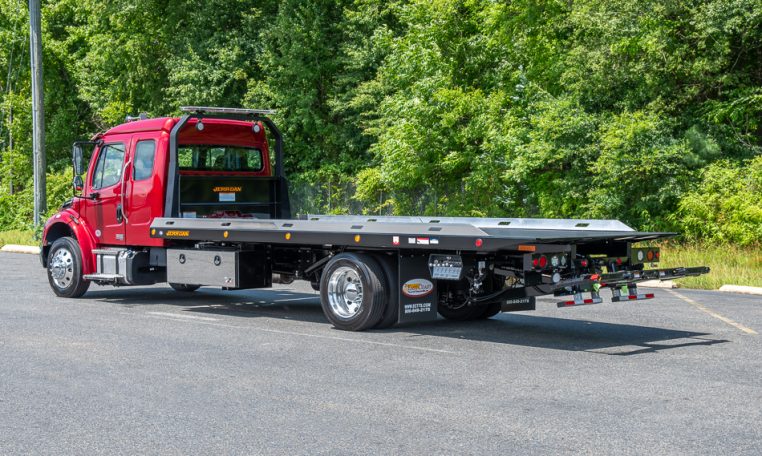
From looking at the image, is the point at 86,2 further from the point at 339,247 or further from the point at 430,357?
the point at 430,357

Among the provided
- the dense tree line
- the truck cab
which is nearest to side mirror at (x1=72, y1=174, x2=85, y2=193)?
the truck cab

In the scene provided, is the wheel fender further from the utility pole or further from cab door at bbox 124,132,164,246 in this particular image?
the utility pole

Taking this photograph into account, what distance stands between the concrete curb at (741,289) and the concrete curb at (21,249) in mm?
19175

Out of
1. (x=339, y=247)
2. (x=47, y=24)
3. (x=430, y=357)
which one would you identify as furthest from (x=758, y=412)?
(x=47, y=24)

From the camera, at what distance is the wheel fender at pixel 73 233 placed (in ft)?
49.3

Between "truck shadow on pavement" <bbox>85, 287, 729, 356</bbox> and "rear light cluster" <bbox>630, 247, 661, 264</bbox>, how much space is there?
2.90 feet

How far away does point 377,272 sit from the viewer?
11266mm

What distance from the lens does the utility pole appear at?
29094 millimetres

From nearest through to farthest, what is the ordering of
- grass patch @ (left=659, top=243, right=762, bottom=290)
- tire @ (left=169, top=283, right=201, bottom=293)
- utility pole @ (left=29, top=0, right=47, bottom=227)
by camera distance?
tire @ (left=169, top=283, right=201, bottom=293)
grass patch @ (left=659, top=243, right=762, bottom=290)
utility pole @ (left=29, top=0, right=47, bottom=227)

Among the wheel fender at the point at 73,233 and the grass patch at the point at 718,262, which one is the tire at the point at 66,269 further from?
the grass patch at the point at 718,262

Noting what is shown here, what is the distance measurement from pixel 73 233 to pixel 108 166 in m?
1.27

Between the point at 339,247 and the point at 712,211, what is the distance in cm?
1271

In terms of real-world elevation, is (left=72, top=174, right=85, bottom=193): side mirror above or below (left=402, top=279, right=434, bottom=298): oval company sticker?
above

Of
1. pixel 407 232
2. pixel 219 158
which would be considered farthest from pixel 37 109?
pixel 407 232
